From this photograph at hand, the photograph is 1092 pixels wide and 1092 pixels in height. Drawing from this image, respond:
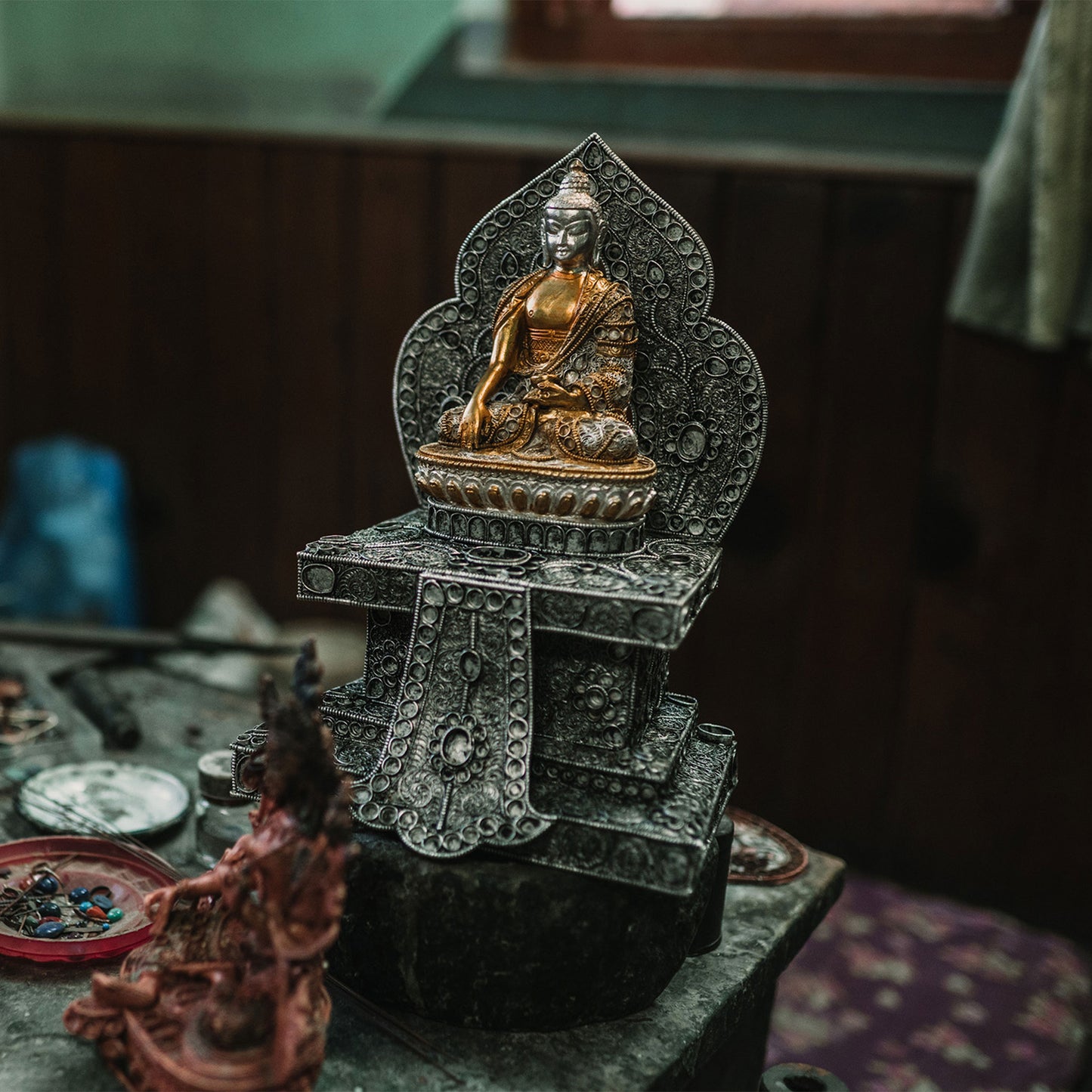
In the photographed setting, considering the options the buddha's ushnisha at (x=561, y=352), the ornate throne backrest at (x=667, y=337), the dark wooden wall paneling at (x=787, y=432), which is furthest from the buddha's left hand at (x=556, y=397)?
the dark wooden wall paneling at (x=787, y=432)

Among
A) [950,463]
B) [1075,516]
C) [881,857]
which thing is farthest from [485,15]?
[881,857]

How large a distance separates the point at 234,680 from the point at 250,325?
111 centimetres

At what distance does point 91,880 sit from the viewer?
1.64 meters

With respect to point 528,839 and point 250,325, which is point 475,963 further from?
point 250,325

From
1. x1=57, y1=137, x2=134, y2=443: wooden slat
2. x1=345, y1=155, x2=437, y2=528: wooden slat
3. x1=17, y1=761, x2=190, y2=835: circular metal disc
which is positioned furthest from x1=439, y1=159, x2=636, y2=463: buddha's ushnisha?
x1=57, y1=137, x2=134, y2=443: wooden slat

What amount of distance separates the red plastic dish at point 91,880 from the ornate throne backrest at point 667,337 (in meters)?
0.66

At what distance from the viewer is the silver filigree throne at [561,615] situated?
130 cm

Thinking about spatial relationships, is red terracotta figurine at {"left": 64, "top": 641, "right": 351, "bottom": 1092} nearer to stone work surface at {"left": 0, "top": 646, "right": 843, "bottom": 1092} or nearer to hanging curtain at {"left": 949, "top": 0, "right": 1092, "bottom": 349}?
stone work surface at {"left": 0, "top": 646, "right": 843, "bottom": 1092}

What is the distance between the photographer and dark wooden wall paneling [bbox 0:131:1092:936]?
274 centimetres

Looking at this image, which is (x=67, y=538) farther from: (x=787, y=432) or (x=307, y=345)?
(x=787, y=432)

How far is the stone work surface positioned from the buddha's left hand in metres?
0.71

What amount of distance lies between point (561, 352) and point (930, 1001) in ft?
5.81

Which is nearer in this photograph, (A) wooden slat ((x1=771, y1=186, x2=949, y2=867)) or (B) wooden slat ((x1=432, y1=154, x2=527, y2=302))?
(A) wooden slat ((x1=771, y1=186, x2=949, y2=867))

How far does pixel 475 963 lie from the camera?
1317 mm
